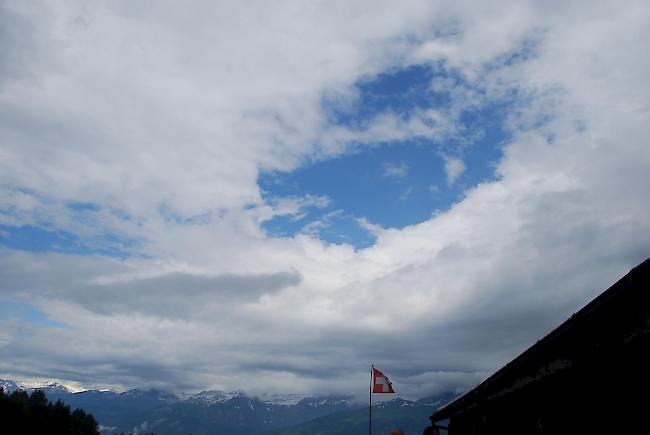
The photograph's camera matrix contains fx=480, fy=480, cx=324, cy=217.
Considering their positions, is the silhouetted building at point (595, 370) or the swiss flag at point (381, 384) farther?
the swiss flag at point (381, 384)

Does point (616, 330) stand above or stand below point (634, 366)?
above

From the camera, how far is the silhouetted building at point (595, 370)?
484cm

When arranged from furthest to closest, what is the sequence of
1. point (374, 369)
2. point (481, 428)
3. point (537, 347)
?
point (374, 369), point (481, 428), point (537, 347)

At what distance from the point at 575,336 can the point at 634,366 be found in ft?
3.04

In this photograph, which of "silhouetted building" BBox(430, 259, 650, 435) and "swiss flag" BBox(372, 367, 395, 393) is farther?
"swiss flag" BBox(372, 367, 395, 393)

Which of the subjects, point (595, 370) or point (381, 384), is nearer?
point (595, 370)

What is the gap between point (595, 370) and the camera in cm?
540

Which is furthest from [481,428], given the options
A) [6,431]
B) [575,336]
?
[6,431]

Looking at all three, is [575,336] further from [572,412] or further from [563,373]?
[572,412]

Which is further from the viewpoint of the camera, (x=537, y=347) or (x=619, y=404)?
(x=537, y=347)

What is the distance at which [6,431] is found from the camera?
87812mm

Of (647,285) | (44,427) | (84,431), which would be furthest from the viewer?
(84,431)

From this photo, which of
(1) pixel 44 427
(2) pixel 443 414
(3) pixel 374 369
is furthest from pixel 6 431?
(2) pixel 443 414

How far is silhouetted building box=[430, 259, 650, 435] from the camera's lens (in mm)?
4836
